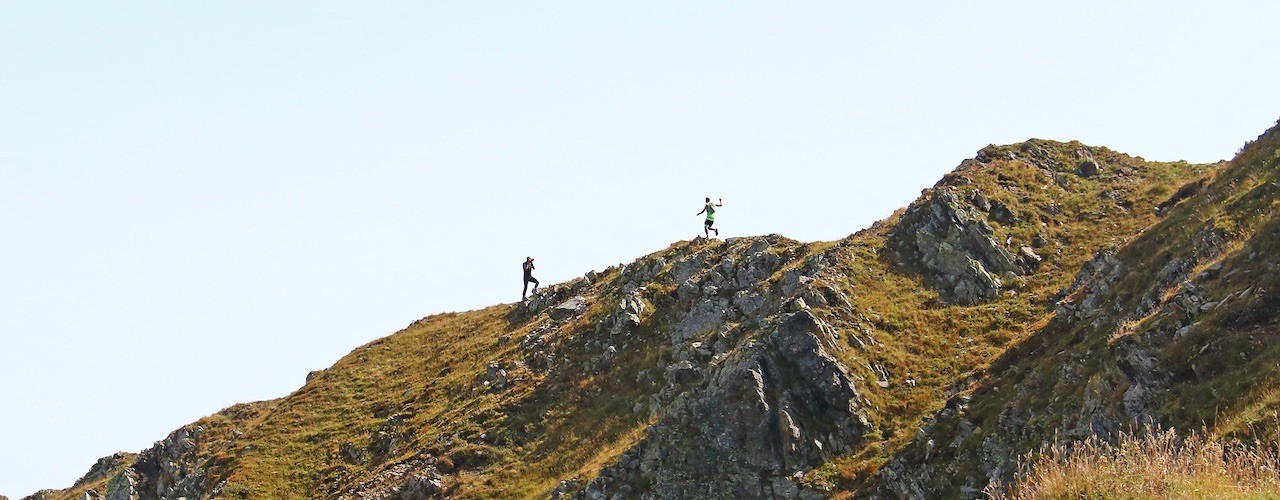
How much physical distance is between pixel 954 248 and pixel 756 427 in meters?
15.7

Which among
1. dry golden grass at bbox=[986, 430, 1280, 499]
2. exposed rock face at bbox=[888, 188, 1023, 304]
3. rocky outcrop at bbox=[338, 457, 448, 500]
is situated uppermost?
exposed rock face at bbox=[888, 188, 1023, 304]

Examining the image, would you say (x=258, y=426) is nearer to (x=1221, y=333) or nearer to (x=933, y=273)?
(x=933, y=273)

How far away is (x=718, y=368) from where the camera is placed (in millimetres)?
37500

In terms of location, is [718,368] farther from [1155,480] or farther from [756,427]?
[1155,480]

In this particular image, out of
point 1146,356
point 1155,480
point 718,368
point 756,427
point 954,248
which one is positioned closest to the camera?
point 1155,480

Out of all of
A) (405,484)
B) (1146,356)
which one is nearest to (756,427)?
(1146,356)

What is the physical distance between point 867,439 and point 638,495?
8.43 m

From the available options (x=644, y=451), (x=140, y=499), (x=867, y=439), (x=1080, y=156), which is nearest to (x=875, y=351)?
(x=867, y=439)

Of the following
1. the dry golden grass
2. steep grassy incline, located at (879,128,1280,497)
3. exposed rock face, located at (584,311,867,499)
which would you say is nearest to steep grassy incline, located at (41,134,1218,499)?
exposed rock face, located at (584,311,867,499)

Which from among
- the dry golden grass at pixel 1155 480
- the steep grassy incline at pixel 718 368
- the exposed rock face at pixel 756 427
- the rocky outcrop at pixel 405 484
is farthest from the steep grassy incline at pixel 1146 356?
the rocky outcrop at pixel 405 484

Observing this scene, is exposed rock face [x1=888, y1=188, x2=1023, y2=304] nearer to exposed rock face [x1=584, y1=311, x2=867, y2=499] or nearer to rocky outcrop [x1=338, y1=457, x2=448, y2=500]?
exposed rock face [x1=584, y1=311, x2=867, y2=499]

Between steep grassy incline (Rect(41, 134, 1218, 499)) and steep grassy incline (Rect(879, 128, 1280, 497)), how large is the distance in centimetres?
138

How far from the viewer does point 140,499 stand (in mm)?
49625

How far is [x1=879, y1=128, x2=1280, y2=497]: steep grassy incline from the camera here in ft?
76.2
